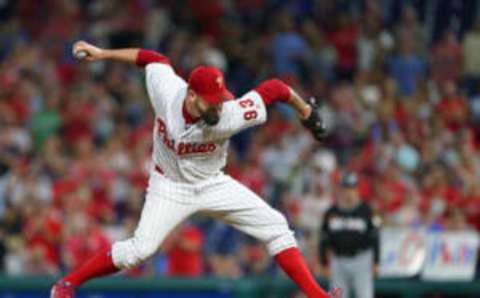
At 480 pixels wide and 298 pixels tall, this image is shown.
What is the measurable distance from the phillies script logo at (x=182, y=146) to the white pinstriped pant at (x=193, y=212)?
236 millimetres

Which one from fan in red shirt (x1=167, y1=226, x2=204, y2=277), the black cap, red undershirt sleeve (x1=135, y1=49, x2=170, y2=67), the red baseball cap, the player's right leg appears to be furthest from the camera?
fan in red shirt (x1=167, y1=226, x2=204, y2=277)

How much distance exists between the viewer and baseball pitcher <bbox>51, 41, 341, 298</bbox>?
9305 millimetres

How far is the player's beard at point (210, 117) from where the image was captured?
9125 millimetres

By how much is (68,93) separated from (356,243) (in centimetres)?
449

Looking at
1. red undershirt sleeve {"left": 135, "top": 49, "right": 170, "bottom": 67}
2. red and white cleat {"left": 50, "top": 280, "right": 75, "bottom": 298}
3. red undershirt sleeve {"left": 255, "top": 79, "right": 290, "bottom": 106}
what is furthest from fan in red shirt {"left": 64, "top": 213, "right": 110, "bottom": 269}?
red undershirt sleeve {"left": 255, "top": 79, "right": 290, "bottom": 106}

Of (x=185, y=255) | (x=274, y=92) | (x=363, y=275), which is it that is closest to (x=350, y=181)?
(x=363, y=275)

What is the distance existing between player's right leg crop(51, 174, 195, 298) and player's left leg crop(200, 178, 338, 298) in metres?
0.17

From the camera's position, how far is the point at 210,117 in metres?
9.12

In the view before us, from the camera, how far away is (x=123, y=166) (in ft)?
50.9

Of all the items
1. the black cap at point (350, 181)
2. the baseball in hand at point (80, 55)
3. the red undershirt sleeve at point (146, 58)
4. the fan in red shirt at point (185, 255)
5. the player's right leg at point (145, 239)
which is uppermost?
the red undershirt sleeve at point (146, 58)

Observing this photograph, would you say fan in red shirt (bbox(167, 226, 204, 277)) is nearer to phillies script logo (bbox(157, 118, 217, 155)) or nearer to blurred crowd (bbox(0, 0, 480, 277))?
blurred crowd (bbox(0, 0, 480, 277))

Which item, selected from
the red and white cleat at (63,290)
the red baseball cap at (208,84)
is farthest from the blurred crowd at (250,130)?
the red baseball cap at (208,84)

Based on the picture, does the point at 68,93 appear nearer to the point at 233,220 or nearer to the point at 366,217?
the point at 366,217

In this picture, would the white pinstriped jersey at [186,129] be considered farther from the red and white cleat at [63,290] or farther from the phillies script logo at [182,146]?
the red and white cleat at [63,290]
